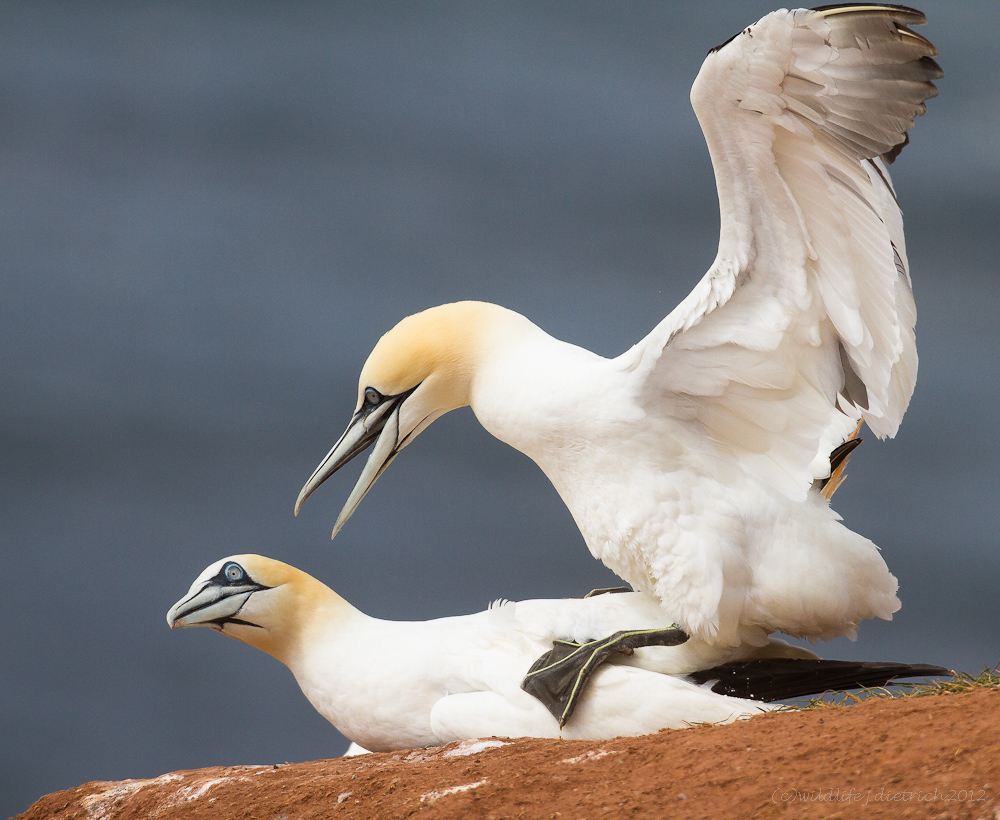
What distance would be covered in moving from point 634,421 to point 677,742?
113 centimetres

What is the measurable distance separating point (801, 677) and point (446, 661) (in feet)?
3.78

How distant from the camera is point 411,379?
3879mm

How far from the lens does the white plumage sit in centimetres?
334

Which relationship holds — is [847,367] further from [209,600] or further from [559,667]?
[209,600]

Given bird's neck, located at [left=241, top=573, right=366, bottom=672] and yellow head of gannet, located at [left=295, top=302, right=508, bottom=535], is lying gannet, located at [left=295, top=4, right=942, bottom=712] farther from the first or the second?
bird's neck, located at [left=241, top=573, right=366, bottom=672]

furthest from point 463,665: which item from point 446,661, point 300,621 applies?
point 300,621

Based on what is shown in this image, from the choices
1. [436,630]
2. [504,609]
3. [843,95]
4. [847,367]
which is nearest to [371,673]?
[436,630]

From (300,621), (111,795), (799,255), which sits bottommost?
(111,795)

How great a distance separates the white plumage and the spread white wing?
740 millimetres

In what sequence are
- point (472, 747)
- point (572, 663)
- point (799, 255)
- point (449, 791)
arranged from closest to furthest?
1. point (449, 791)
2. point (472, 747)
3. point (799, 255)
4. point (572, 663)

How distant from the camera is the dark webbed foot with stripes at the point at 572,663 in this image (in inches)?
131

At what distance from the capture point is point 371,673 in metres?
3.64

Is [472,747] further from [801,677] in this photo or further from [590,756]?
[801,677]

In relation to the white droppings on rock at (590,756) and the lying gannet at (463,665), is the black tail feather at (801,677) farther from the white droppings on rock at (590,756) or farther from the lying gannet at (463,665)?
the white droppings on rock at (590,756)
